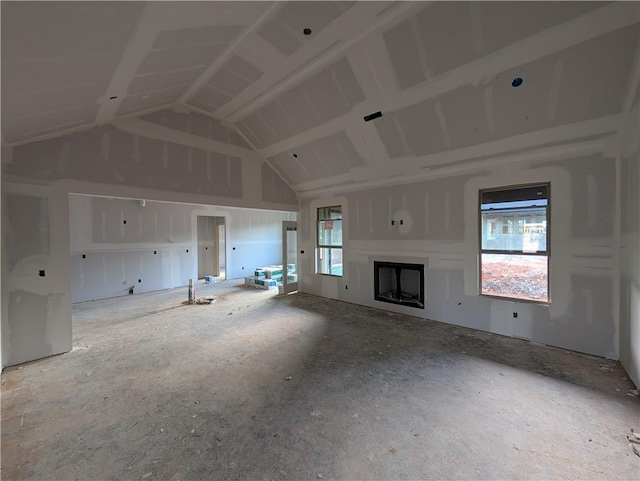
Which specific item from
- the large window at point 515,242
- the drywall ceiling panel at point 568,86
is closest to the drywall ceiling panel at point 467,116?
the drywall ceiling panel at point 568,86

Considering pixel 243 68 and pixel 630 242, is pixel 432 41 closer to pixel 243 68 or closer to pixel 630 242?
pixel 243 68

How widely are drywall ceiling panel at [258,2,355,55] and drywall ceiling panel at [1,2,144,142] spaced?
137cm

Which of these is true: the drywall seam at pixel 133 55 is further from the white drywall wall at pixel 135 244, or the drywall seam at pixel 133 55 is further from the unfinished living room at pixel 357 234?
the white drywall wall at pixel 135 244

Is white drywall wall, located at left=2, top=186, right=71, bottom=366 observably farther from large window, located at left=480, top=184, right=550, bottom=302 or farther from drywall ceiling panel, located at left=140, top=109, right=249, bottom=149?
large window, located at left=480, top=184, right=550, bottom=302

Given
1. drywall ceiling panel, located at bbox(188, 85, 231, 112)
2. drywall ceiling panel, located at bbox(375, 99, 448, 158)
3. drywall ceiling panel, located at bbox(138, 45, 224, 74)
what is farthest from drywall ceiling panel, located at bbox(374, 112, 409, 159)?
drywall ceiling panel, located at bbox(188, 85, 231, 112)

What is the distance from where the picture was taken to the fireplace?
16.4 feet

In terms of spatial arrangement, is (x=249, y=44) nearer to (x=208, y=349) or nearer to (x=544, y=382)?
(x=208, y=349)

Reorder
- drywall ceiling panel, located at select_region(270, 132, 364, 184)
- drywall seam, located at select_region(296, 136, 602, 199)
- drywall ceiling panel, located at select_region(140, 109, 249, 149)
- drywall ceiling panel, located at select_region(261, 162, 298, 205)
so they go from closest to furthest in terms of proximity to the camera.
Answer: drywall seam, located at select_region(296, 136, 602, 199), drywall ceiling panel, located at select_region(140, 109, 249, 149), drywall ceiling panel, located at select_region(270, 132, 364, 184), drywall ceiling panel, located at select_region(261, 162, 298, 205)

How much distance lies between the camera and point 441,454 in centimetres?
182

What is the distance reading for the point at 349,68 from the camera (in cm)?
338

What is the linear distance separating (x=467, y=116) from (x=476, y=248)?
200 cm

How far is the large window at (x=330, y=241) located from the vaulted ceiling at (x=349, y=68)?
85.9 inches

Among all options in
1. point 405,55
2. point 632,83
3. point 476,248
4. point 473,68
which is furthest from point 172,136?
point 632,83

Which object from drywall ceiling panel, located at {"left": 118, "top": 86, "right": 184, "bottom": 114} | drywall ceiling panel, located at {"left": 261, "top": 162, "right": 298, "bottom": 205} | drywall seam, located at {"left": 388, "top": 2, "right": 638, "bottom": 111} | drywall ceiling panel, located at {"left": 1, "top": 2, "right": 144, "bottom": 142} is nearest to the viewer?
drywall ceiling panel, located at {"left": 1, "top": 2, "right": 144, "bottom": 142}
